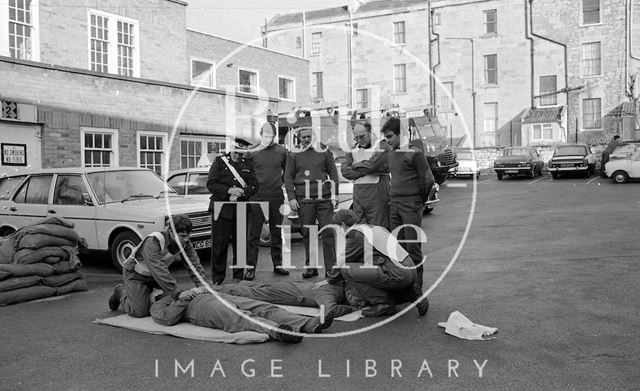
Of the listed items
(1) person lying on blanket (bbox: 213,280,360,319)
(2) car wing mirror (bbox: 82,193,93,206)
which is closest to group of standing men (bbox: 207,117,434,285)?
(1) person lying on blanket (bbox: 213,280,360,319)

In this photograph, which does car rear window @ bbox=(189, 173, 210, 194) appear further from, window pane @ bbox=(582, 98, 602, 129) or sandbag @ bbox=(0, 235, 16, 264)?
window pane @ bbox=(582, 98, 602, 129)

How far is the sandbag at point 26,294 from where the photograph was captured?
7.32m

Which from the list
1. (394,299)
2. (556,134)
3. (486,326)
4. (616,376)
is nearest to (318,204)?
(394,299)

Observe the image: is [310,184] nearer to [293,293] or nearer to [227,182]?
[227,182]

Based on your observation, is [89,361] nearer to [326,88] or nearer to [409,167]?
[409,167]

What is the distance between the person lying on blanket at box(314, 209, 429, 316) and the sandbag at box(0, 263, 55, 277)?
386 centimetres

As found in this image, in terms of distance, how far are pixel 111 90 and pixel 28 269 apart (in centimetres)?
1096

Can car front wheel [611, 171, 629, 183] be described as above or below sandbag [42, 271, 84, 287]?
above

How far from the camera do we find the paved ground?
14.8 ft

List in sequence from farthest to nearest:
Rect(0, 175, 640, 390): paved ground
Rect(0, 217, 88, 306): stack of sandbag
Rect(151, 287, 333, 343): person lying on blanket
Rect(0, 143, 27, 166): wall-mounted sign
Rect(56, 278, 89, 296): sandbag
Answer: Rect(0, 143, 27, 166): wall-mounted sign → Rect(56, 278, 89, 296): sandbag → Rect(0, 217, 88, 306): stack of sandbag → Rect(151, 287, 333, 343): person lying on blanket → Rect(0, 175, 640, 390): paved ground

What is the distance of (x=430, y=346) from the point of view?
5.26m

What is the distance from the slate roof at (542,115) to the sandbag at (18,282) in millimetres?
39121

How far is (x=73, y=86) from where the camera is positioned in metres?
16.6

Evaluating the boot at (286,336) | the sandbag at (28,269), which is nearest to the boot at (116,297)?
the sandbag at (28,269)
